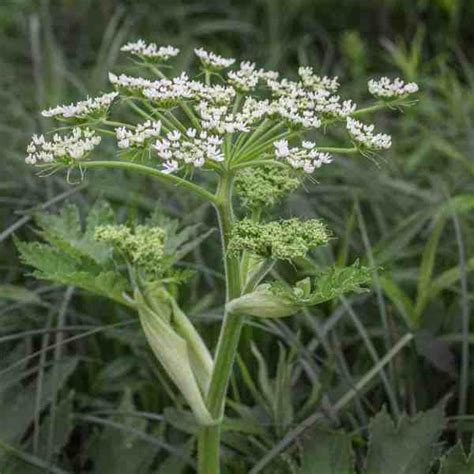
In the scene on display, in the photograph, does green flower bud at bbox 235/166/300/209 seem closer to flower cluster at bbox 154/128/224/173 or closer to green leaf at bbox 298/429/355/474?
flower cluster at bbox 154/128/224/173

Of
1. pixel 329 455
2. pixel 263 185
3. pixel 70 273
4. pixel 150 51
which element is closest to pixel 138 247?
pixel 70 273

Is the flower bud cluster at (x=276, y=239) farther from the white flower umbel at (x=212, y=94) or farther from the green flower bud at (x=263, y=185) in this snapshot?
the white flower umbel at (x=212, y=94)

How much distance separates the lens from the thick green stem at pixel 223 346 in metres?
1.41

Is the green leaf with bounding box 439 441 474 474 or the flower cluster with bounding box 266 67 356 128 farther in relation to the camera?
the green leaf with bounding box 439 441 474 474

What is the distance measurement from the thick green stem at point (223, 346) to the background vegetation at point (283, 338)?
0.15 metres

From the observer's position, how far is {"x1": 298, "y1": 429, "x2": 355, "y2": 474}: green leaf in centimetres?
160

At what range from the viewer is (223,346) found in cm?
149

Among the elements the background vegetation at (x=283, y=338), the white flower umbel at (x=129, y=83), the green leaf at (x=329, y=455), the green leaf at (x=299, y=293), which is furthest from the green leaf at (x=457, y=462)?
the white flower umbel at (x=129, y=83)

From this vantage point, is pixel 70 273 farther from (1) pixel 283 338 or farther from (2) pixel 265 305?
(1) pixel 283 338

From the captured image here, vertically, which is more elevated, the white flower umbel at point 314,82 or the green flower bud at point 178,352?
the white flower umbel at point 314,82

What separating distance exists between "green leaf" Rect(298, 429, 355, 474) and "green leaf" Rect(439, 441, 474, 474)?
0.16 metres

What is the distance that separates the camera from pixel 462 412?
1.91 metres

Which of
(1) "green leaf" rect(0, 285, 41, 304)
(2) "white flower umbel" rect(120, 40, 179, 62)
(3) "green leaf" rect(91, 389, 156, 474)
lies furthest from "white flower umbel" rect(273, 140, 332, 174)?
(1) "green leaf" rect(0, 285, 41, 304)

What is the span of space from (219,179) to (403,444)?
1.94 ft
